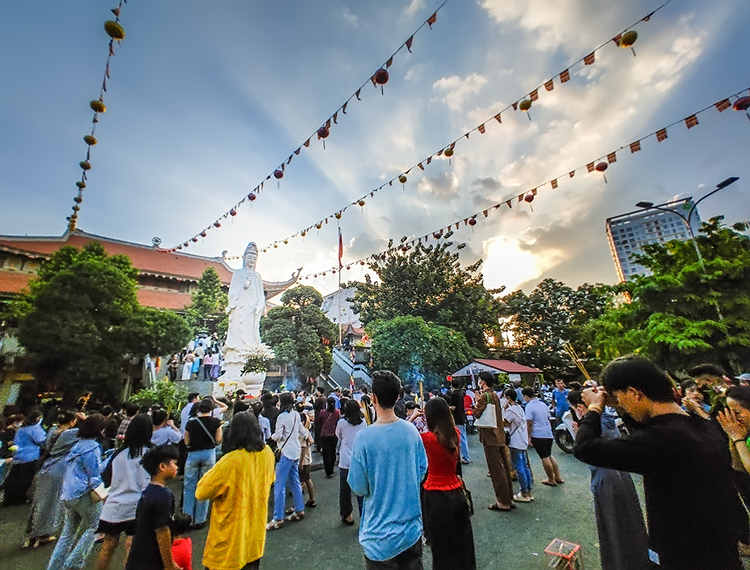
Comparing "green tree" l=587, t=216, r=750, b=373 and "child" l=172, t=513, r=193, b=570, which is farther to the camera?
"green tree" l=587, t=216, r=750, b=373

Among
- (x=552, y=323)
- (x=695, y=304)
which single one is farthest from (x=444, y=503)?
(x=552, y=323)

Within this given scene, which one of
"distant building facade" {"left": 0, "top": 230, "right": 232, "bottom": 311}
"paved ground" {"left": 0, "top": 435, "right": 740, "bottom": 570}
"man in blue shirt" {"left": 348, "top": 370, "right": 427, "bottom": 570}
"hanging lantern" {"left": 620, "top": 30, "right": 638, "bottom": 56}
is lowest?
"paved ground" {"left": 0, "top": 435, "right": 740, "bottom": 570}

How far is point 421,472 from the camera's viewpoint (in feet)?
7.45

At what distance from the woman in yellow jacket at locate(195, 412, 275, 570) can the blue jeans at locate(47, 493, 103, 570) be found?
206 cm

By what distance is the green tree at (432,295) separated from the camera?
20797 mm

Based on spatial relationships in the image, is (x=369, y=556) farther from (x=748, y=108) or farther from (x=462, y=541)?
(x=748, y=108)

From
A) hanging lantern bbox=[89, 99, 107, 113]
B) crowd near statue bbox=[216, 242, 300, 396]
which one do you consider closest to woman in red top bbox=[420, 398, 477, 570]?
hanging lantern bbox=[89, 99, 107, 113]

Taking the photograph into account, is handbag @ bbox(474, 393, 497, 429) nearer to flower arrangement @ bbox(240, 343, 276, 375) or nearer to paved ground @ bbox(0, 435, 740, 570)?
paved ground @ bbox(0, 435, 740, 570)

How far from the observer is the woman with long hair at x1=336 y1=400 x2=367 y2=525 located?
4.41 m

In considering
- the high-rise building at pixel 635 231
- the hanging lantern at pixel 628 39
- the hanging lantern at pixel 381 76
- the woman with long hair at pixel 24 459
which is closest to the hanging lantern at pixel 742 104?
the hanging lantern at pixel 628 39

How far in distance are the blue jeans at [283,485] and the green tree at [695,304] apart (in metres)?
10.7

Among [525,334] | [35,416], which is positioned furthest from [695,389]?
[525,334]

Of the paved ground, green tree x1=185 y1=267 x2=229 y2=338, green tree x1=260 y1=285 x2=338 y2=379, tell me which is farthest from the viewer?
green tree x1=185 y1=267 x2=229 y2=338

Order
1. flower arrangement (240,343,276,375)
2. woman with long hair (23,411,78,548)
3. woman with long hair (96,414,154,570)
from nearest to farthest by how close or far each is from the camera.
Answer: woman with long hair (96,414,154,570)
woman with long hair (23,411,78,548)
flower arrangement (240,343,276,375)
